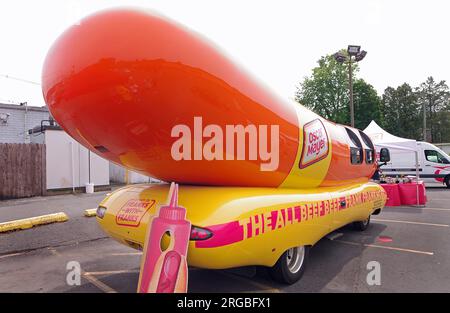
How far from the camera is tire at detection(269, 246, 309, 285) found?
3979 millimetres

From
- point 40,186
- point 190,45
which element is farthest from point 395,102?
point 190,45

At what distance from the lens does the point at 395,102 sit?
224 ft

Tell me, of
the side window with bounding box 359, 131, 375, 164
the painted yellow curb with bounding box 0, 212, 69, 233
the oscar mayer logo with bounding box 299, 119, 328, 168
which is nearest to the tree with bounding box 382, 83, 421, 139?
the side window with bounding box 359, 131, 375, 164

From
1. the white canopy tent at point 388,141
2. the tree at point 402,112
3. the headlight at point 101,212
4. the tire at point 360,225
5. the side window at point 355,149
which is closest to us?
the headlight at point 101,212

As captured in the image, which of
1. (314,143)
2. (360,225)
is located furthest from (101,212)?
(360,225)

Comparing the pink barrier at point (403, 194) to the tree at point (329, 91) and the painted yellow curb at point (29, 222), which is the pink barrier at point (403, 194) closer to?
the painted yellow curb at point (29, 222)

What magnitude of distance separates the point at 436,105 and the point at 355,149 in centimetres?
8123

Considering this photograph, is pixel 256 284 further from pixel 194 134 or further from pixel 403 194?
pixel 403 194

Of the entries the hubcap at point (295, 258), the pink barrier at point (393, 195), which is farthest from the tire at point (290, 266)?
the pink barrier at point (393, 195)

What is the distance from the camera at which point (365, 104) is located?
152ft

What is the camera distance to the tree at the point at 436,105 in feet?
231

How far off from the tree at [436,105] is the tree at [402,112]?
3637 mm
